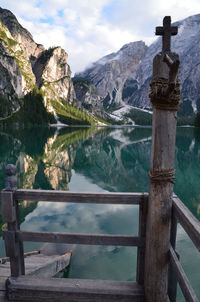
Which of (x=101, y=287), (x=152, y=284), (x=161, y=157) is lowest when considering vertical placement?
(x=101, y=287)

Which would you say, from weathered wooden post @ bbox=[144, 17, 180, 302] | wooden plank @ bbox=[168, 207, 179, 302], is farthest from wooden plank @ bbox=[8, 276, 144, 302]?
wooden plank @ bbox=[168, 207, 179, 302]

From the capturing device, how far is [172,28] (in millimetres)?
3365

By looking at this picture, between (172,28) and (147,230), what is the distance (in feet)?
11.3

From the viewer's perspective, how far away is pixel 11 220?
408cm

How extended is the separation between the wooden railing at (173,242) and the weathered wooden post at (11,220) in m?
2.92

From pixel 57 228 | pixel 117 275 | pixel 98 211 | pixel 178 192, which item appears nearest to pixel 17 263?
pixel 117 275

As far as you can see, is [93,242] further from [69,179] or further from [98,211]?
[69,179]

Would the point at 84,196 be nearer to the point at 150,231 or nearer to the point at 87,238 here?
the point at 87,238

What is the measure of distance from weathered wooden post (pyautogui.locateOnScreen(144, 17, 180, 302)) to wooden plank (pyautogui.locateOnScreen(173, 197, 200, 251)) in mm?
205

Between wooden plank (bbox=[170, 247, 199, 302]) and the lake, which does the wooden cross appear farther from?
the lake

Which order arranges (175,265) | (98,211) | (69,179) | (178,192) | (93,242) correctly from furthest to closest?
(69,179) < (178,192) < (98,211) < (93,242) < (175,265)

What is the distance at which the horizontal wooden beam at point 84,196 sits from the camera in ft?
13.1

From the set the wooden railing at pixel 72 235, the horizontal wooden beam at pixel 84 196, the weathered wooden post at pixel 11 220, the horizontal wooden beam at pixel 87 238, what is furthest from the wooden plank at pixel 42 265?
the horizontal wooden beam at pixel 84 196

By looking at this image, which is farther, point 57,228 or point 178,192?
point 178,192
